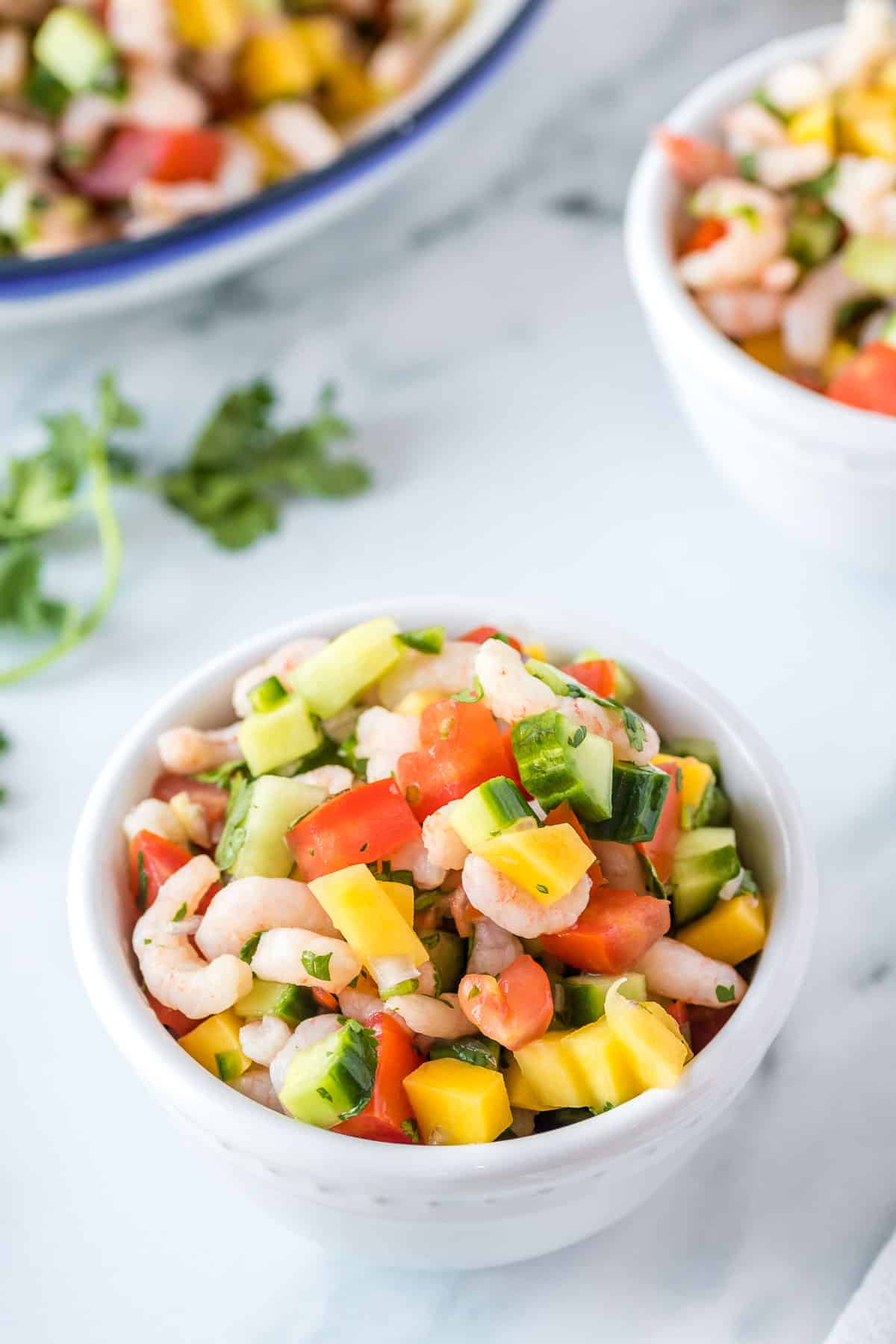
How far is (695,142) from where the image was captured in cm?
167

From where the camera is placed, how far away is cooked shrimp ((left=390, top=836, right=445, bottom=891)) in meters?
1.09

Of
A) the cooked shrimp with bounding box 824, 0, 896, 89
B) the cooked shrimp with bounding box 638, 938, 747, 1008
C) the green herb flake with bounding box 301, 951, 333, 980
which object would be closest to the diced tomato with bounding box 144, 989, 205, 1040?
the green herb flake with bounding box 301, 951, 333, 980

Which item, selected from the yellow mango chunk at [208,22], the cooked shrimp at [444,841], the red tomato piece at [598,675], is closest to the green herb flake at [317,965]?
the cooked shrimp at [444,841]

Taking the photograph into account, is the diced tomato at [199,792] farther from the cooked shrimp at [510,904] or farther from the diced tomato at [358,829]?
the cooked shrimp at [510,904]

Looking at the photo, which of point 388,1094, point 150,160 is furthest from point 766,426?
point 150,160

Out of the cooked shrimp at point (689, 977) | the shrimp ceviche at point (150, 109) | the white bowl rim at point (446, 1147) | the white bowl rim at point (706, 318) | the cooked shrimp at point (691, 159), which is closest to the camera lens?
the white bowl rim at point (446, 1147)

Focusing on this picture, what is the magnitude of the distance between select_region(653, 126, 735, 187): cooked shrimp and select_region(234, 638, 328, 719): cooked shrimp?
0.72 metres

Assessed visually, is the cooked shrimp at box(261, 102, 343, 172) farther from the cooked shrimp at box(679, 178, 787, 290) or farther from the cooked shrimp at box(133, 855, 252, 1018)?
the cooked shrimp at box(133, 855, 252, 1018)

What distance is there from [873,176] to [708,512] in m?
0.39

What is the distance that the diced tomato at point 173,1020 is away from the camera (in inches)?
43.1

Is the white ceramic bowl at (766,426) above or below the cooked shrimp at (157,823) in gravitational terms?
above

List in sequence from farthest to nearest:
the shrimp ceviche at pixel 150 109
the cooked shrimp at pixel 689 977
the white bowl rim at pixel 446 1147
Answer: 1. the shrimp ceviche at pixel 150 109
2. the cooked shrimp at pixel 689 977
3. the white bowl rim at pixel 446 1147

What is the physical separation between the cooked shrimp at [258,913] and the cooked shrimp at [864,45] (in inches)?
44.3

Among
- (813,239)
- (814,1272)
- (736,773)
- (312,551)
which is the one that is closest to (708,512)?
(813,239)
